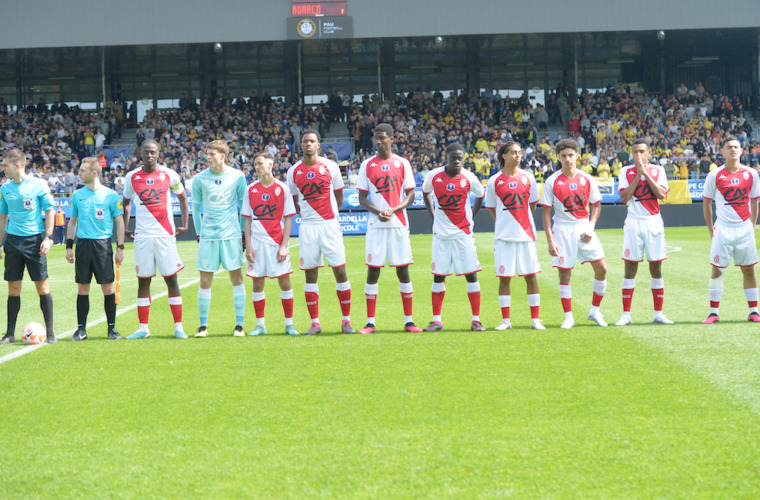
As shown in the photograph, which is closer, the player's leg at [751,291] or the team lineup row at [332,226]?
the team lineup row at [332,226]

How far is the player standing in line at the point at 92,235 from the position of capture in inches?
337

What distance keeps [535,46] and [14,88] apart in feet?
92.2

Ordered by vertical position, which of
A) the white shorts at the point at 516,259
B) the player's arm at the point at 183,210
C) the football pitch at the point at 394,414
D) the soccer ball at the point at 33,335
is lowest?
the football pitch at the point at 394,414

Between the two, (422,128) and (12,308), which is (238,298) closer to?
(12,308)

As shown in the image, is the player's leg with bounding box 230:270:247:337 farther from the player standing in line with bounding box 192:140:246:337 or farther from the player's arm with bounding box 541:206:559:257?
the player's arm with bounding box 541:206:559:257

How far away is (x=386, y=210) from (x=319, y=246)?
31.1 inches

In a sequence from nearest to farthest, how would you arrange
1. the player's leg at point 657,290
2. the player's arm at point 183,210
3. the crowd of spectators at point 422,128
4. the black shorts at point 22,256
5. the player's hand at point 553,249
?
1. the black shorts at point 22,256
2. the player's hand at point 553,249
3. the player's leg at point 657,290
4. the player's arm at point 183,210
5. the crowd of spectators at point 422,128

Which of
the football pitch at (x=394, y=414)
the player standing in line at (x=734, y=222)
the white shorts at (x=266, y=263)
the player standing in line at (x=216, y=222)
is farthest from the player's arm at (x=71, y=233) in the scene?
the player standing in line at (x=734, y=222)

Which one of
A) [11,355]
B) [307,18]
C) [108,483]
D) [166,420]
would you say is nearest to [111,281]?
[11,355]

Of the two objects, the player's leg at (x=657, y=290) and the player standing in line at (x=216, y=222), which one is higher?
the player standing in line at (x=216, y=222)

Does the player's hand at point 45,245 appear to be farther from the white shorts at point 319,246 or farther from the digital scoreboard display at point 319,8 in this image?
the digital scoreboard display at point 319,8

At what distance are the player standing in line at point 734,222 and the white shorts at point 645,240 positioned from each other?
53 cm

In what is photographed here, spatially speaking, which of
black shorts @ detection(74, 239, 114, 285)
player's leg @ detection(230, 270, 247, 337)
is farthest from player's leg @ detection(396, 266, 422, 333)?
black shorts @ detection(74, 239, 114, 285)

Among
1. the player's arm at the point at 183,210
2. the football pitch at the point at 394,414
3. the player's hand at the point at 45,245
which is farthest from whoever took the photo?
the player's arm at the point at 183,210
